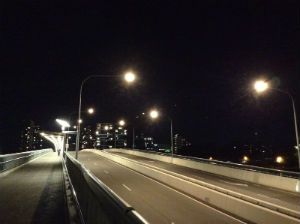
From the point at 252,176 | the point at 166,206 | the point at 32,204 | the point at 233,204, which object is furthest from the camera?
the point at 252,176

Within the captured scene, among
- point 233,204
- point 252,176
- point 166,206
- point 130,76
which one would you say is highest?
point 130,76

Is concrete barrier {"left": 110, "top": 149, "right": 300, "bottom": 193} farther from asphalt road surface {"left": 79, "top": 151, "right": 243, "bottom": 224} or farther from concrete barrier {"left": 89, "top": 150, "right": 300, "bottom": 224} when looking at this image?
asphalt road surface {"left": 79, "top": 151, "right": 243, "bottom": 224}

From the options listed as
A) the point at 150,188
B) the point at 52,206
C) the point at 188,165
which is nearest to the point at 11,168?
the point at 150,188

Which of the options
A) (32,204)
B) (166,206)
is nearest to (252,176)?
(166,206)

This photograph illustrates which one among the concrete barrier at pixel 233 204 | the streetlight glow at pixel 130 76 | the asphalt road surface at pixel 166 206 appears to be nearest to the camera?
the concrete barrier at pixel 233 204

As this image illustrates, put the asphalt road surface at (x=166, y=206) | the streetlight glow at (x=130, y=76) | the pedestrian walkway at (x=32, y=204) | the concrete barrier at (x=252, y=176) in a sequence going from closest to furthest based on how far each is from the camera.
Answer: the pedestrian walkway at (x=32, y=204)
the asphalt road surface at (x=166, y=206)
the streetlight glow at (x=130, y=76)
the concrete barrier at (x=252, y=176)

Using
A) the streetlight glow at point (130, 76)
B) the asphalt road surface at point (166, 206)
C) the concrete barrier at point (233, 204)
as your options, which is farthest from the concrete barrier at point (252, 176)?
the streetlight glow at point (130, 76)

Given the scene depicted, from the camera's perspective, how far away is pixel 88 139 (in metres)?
199

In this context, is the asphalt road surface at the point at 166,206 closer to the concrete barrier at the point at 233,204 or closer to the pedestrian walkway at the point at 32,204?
the concrete barrier at the point at 233,204

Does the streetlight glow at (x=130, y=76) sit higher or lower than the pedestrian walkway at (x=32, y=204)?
higher

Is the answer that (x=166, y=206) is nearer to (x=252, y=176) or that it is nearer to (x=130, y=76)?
(x=130, y=76)

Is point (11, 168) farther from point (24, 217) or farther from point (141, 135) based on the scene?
point (141, 135)

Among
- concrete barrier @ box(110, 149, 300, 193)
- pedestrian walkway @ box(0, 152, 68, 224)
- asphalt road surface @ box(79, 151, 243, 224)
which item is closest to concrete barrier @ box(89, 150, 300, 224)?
asphalt road surface @ box(79, 151, 243, 224)

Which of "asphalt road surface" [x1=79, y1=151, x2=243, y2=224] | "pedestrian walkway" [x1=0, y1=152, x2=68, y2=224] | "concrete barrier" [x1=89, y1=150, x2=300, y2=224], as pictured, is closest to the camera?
"pedestrian walkway" [x1=0, y1=152, x2=68, y2=224]
